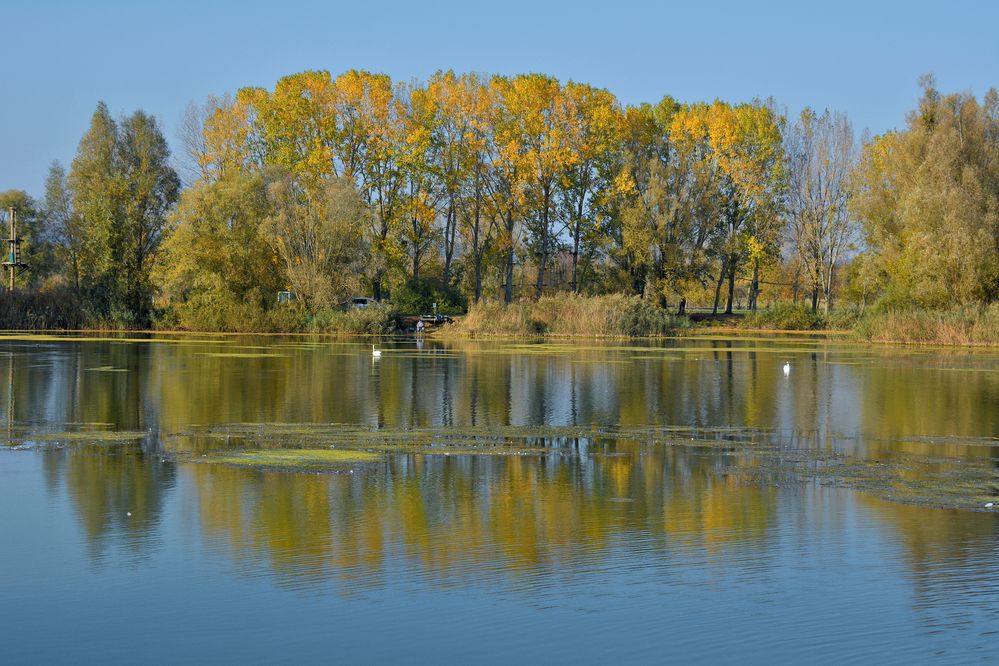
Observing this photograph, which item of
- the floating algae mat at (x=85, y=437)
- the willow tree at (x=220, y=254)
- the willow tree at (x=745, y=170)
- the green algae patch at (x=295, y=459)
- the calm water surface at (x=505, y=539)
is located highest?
the willow tree at (x=745, y=170)

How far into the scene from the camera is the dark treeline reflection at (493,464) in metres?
10.0

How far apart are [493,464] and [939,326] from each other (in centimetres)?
4139

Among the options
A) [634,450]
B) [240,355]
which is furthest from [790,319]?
[634,450]

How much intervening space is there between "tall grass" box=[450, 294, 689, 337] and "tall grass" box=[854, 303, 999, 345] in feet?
36.7

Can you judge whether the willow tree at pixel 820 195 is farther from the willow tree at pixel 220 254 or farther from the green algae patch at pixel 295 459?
the green algae patch at pixel 295 459

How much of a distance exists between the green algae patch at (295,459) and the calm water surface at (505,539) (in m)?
0.34

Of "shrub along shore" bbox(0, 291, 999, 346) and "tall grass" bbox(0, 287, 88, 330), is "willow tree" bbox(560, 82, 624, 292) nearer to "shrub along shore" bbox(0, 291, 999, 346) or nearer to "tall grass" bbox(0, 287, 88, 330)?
"shrub along shore" bbox(0, 291, 999, 346)

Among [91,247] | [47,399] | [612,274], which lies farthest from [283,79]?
[47,399]

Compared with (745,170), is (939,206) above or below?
below

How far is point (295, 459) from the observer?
14.6 meters

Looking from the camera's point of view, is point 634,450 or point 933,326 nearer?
point 634,450

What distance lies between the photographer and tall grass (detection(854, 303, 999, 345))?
163ft

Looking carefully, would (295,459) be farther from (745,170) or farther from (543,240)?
(745,170)

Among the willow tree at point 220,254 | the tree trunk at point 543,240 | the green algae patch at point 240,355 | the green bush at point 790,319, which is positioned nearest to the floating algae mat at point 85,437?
the green algae patch at point 240,355
